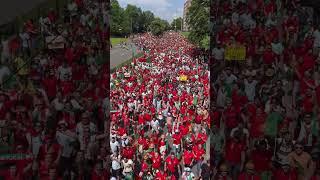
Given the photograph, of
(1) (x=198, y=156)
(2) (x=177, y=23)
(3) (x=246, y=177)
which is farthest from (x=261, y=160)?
(2) (x=177, y=23)

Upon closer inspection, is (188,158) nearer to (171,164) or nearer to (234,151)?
(171,164)

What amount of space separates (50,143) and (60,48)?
1.81m

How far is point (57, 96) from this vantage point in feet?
32.0

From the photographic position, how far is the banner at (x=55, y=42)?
383 inches

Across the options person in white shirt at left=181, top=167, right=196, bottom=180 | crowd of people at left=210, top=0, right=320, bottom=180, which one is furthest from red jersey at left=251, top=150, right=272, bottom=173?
person in white shirt at left=181, top=167, right=196, bottom=180

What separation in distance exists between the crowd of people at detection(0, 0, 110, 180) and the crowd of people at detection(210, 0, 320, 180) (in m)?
2.28

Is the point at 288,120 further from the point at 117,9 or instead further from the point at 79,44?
the point at 117,9

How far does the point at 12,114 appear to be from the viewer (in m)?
9.51

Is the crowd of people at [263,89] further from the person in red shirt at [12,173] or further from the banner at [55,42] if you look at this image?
the person in red shirt at [12,173]

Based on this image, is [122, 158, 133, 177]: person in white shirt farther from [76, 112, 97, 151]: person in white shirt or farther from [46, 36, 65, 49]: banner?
[46, 36, 65, 49]: banner

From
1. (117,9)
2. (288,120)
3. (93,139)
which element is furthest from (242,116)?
(117,9)

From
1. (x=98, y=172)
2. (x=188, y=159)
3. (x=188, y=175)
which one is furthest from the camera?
(x=188, y=159)

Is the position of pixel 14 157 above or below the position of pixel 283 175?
above

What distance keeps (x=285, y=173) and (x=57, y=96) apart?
442cm
